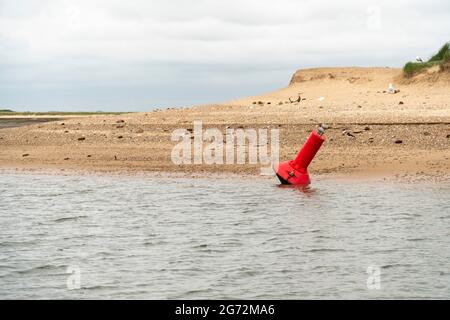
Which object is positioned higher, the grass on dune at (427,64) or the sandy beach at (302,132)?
the grass on dune at (427,64)

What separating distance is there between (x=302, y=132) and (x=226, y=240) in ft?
34.3

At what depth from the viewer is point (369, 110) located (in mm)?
26391

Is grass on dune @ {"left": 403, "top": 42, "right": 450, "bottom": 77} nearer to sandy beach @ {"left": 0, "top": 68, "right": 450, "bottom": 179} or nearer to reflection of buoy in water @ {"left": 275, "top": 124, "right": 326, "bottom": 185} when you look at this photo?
sandy beach @ {"left": 0, "top": 68, "right": 450, "bottom": 179}

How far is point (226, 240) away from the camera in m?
13.4

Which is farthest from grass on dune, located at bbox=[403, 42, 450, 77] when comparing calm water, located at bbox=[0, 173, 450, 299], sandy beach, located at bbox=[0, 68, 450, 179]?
calm water, located at bbox=[0, 173, 450, 299]

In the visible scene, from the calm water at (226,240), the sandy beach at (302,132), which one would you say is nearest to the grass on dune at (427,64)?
the sandy beach at (302,132)

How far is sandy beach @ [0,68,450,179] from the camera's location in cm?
2075

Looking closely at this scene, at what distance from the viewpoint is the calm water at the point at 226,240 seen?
11.1 m

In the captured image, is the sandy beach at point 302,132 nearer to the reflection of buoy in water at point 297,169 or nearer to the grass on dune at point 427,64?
the grass on dune at point 427,64

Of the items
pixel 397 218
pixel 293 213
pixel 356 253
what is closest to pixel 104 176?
pixel 293 213

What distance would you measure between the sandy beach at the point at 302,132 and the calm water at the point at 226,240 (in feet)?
7.13

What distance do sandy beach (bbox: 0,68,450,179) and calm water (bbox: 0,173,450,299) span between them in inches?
85.6
